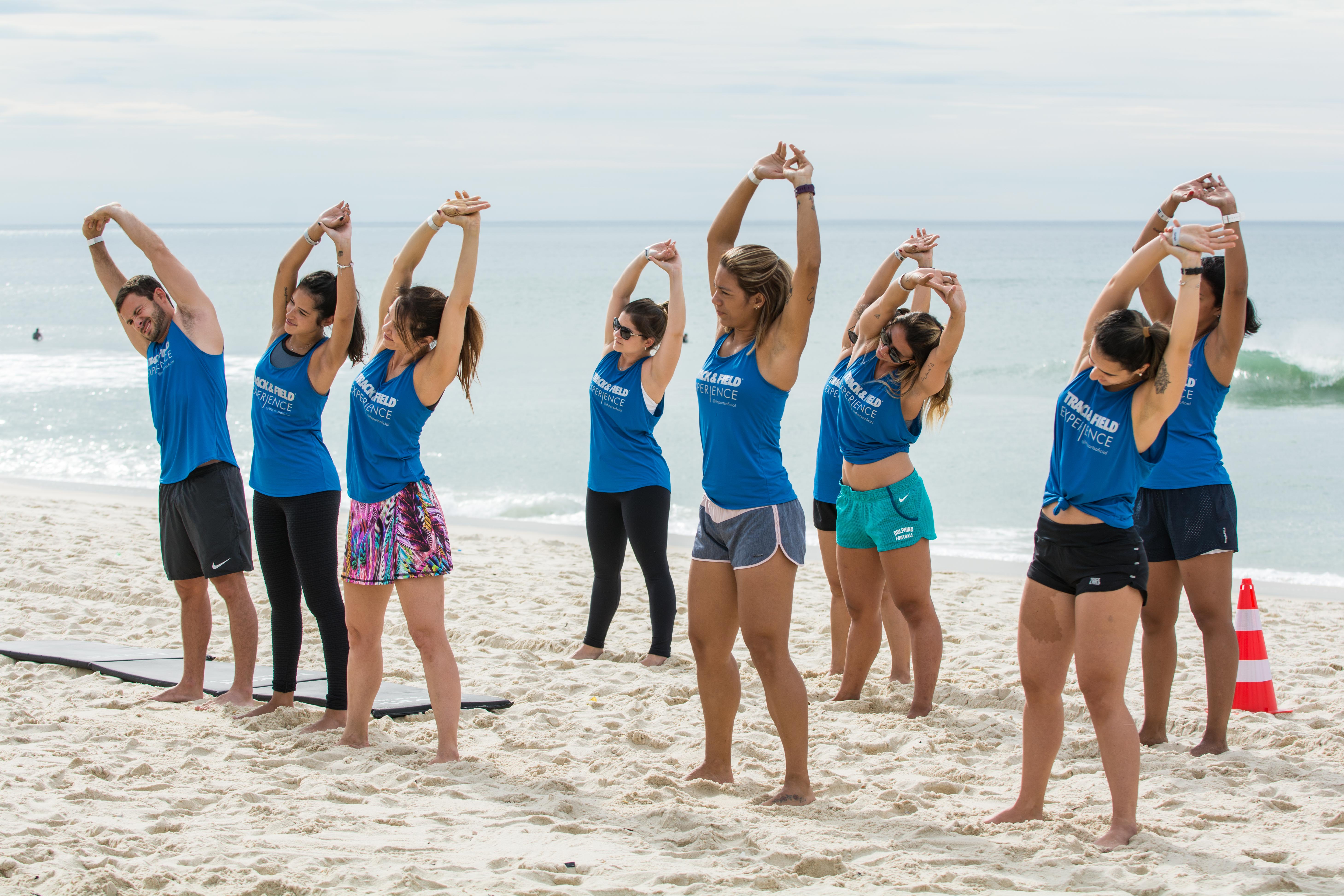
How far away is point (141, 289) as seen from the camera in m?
4.79

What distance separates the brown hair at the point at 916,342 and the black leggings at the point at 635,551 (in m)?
1.56

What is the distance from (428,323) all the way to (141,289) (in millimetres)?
1581

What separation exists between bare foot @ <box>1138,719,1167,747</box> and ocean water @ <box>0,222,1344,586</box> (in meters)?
4.06

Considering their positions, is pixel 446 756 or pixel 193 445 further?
pixel 193 445

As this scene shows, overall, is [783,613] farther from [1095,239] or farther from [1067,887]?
[1095,239]

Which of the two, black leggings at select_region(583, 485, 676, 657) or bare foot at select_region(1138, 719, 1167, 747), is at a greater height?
black leggings at select_region(583, 485, 676, 657)

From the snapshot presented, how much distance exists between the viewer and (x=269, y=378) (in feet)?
15.1

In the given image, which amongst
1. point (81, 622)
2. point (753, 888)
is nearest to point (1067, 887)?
point (753, 888)

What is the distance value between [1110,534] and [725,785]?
63.7 inches

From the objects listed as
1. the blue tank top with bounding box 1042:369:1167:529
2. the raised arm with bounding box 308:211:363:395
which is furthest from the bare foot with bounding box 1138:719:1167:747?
the raised arm with bounding box 308:211:363:395

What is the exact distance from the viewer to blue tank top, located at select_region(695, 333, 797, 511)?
3680 mm

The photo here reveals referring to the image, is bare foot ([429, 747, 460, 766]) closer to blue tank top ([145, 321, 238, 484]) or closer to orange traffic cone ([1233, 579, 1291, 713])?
blue tank top ([145, 321, 238, 484])

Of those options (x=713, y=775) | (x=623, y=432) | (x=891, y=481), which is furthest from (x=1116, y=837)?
(x=623, y=432)

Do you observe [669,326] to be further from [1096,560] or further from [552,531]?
[552,531]
